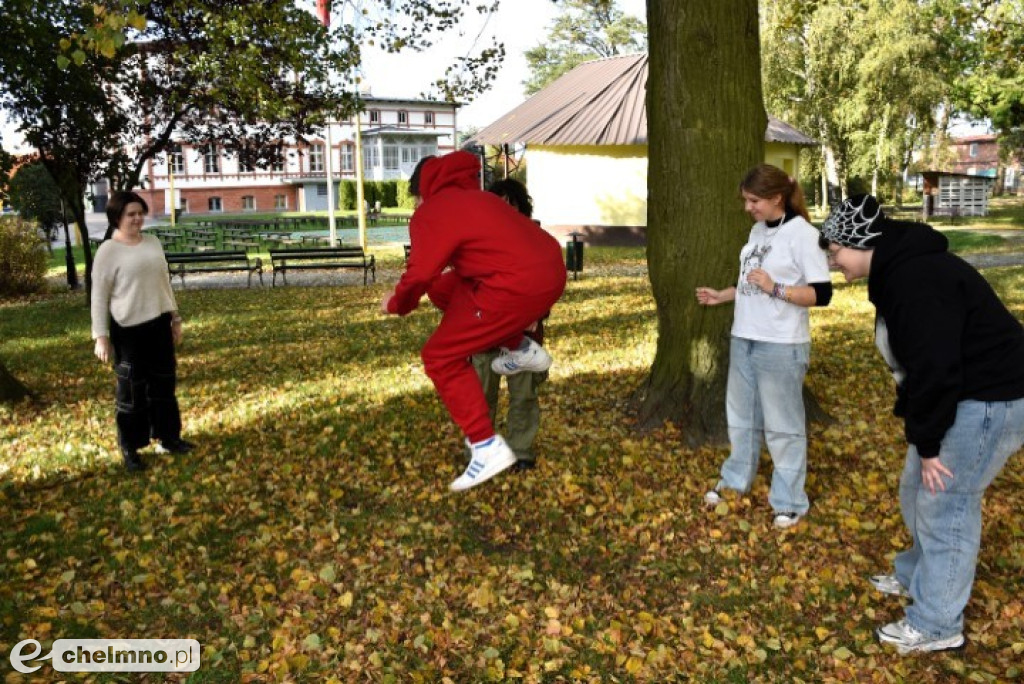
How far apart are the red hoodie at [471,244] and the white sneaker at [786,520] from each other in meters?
1.83

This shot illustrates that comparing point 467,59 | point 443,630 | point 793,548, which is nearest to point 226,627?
Result: point 443,630

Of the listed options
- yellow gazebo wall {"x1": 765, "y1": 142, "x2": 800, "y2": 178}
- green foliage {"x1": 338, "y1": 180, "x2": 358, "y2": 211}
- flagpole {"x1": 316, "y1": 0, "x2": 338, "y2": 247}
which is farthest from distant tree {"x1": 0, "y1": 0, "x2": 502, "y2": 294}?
green foliage {"x1": 338, "y1": 180, "x2": 358, "y2": 211}

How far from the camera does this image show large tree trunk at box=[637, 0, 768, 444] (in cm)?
586

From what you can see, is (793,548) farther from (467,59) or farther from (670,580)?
(467,59)

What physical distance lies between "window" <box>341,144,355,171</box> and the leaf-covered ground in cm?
7322

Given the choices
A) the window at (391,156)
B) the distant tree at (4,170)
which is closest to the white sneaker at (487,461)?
the distant tree at (4,170)

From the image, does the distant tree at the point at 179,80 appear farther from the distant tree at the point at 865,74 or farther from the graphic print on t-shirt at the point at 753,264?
the distant tree at the point at 865,74

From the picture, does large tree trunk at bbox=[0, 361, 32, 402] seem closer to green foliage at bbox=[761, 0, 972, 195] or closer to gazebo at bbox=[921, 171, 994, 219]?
green foliage at bbox=[761, 0, 972, 195]

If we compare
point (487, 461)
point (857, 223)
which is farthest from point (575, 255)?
point (857, 223)

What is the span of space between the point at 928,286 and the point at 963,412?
1.77ft

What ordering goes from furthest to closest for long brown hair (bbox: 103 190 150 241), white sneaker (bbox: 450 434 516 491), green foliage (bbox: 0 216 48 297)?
green foliage (bbox: 0 216 48 297) → long brown hair (bbox: 103 190 150 241) → white sneaker (bbox: 450 434 516 491)

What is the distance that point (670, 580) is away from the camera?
14.8 feet

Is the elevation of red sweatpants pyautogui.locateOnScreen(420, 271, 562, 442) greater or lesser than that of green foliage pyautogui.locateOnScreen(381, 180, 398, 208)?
lesser

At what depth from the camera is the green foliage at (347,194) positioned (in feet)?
219
